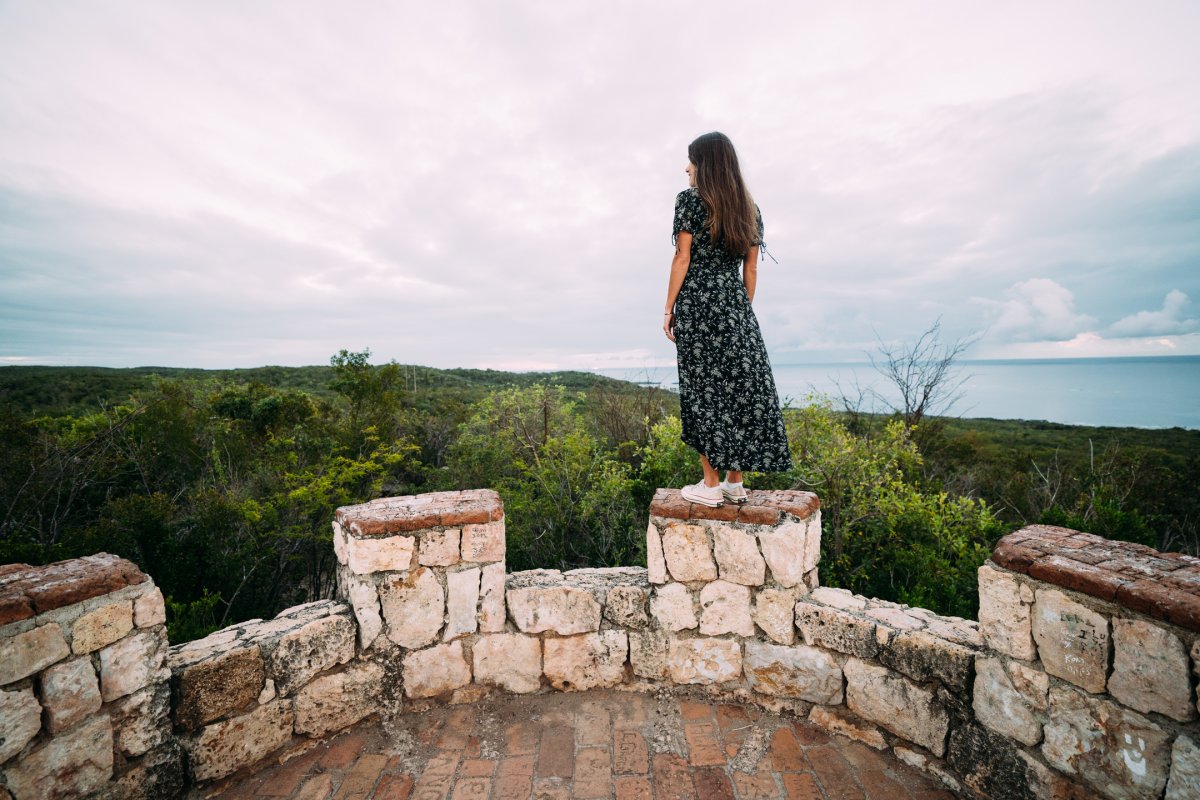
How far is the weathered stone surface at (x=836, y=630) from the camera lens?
252 centimetres

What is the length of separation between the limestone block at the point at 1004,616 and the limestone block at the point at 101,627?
3438 mm

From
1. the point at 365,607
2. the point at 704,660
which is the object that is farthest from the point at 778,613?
the point at 365,607

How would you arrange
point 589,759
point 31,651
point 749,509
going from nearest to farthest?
point 31,651 → point 589,759 → point 749,509

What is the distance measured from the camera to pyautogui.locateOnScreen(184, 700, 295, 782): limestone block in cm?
225

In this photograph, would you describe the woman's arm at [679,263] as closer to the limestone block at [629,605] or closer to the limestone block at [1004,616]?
the limestone block at [629,605]

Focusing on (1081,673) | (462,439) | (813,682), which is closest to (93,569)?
(813,682)

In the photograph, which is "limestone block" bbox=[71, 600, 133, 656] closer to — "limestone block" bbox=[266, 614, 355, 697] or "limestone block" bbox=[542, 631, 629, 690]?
"limestone block" bbox=[266, 614, 355, 697]

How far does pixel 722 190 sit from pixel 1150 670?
2.47 metres

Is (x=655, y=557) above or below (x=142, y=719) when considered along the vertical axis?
above

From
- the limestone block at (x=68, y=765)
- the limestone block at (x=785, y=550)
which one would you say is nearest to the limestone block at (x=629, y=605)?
the limestone block at (x=785, y=550)

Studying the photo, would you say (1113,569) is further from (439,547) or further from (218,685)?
(218,685)

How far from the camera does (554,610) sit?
113 inches

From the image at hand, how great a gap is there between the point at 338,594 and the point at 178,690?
757 mm

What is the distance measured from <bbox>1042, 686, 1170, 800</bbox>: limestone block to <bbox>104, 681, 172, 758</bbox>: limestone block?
3548mm
